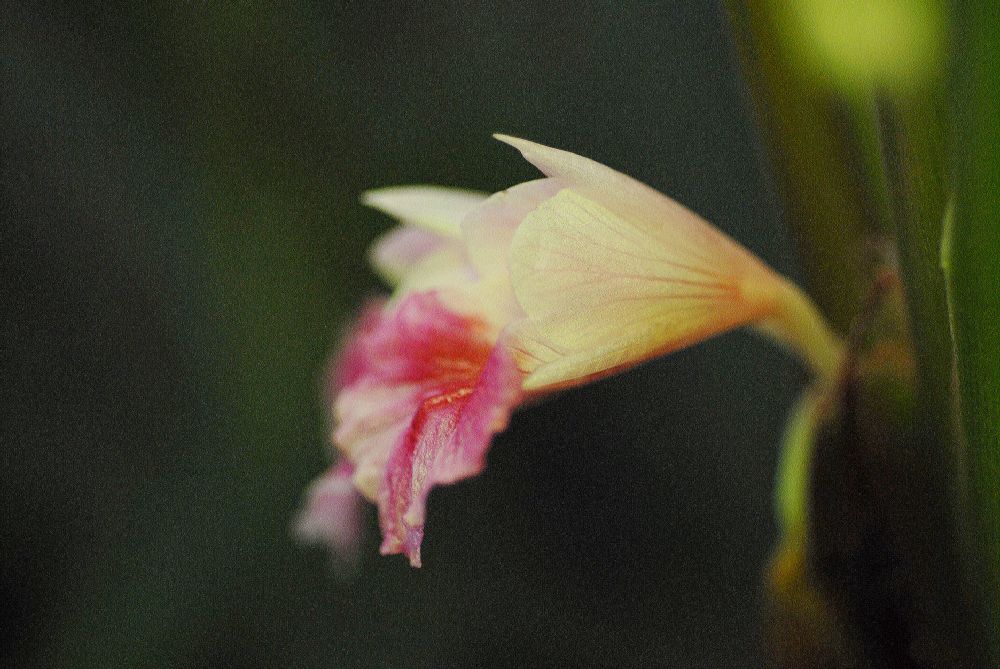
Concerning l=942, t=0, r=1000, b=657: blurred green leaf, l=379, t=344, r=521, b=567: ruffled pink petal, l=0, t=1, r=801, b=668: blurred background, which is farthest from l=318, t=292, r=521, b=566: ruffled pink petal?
l=0, t=1, r=801, b=668: blurred background

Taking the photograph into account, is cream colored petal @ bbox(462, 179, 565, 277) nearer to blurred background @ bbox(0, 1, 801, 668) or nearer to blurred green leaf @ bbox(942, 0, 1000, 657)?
blurred green leaf @ bbox(942, 0, 1000, 657)

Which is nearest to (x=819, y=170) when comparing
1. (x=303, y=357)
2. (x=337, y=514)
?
(x=337, y=514)

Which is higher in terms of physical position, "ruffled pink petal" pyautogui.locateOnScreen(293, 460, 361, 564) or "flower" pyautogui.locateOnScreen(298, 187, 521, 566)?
"flower" pyautogui.locateOnScreen(298, 187, 521, 566)

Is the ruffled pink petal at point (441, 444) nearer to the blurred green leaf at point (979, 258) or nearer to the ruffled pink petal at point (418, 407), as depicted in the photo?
the ruffled pink petal at point (418, 407)

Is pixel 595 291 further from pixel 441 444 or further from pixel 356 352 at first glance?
pixel 356 352

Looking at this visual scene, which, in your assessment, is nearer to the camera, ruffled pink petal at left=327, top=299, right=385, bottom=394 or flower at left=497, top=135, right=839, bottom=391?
flower at left=497, top=135, right=839, bottom=391

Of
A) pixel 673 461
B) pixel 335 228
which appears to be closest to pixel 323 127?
pixel 335 228

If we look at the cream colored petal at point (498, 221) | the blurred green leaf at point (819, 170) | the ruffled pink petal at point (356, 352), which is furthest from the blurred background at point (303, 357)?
the cream colored petal at point (498, 221)
